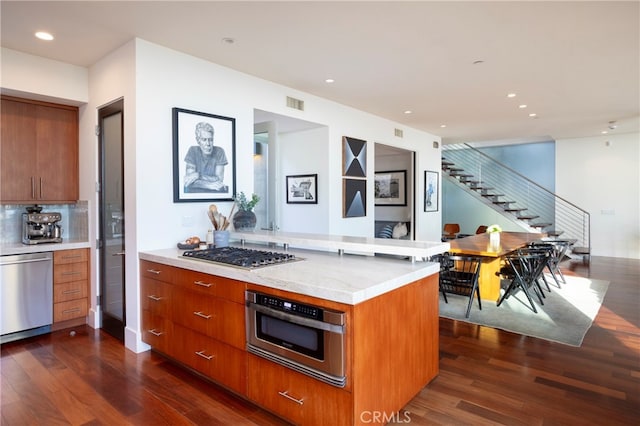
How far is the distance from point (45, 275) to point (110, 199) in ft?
3.35

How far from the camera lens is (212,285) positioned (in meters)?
2.56

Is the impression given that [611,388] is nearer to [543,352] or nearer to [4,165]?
[543,352]

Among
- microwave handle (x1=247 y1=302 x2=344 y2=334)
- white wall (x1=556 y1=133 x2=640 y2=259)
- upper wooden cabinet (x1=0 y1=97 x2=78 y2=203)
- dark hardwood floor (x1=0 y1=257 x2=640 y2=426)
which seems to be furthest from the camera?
white wall (x1=556 y1=133 x2=640 y2=259)

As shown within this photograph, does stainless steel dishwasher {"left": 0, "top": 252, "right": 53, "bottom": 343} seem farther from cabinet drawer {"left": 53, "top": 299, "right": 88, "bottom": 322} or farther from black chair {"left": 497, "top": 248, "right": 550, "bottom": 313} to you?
black chair {"left": 497, "top": 248, "right": 550, "bottom": 313}

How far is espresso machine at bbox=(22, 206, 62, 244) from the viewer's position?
154 inches

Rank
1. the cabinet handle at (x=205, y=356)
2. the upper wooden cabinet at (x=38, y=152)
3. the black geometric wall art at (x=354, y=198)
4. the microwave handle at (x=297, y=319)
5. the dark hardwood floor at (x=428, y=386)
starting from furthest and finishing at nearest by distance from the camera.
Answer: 1. the black geometric wall art at (x=354, y=198)
2. the upper wooden cabinet at (x=38, y=152)
3. the cabinet handle at (x=205, y=356)
4. the dark hardwood floor at (x=428, y=386)
5. the microwave handle at (x=297, y=319)

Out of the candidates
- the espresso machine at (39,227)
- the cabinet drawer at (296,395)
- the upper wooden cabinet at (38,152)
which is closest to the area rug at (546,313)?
the cabinet drawer at (296,395)

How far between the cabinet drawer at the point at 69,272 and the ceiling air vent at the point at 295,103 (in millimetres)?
3036

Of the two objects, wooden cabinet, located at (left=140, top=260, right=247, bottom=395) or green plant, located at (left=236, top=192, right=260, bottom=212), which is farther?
green plant, located at (left=236, top=192, right=260, bottom=212)

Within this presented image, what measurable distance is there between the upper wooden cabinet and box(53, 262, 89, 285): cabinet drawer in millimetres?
757

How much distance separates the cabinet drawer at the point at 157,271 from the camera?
296 centimetres

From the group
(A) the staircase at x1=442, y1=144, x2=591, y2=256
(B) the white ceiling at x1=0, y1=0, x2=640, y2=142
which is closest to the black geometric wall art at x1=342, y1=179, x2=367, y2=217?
(B) the white ceiling at x1=0, y1=0, x2=640, y2=142

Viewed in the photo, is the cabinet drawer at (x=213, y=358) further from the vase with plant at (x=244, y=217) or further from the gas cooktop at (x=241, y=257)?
the vase with plant at (x=244, y=217)

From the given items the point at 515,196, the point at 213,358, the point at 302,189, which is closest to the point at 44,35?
the point at 213,358
